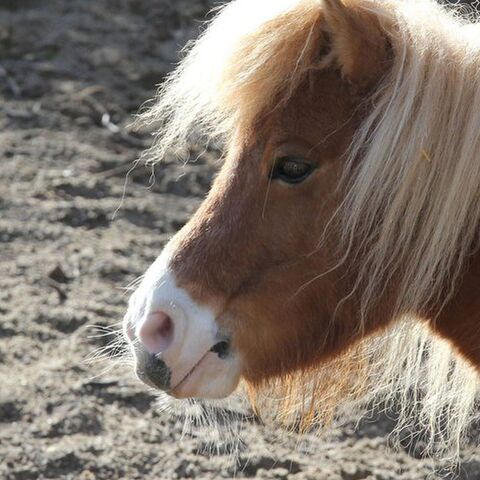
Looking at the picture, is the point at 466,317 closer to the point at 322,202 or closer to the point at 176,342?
the point at 322,202

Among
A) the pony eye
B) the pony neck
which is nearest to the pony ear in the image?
the pony eye

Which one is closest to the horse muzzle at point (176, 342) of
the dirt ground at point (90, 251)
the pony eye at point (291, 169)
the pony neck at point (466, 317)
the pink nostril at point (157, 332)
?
the pink nostril at point (157, 332)

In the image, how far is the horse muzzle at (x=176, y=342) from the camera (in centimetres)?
297

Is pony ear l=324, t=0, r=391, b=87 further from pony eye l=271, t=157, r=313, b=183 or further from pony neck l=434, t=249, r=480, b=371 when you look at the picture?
pony neck l=434, t=249, r=480, b=371

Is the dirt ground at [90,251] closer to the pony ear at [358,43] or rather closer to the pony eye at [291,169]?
the pony eye at [291,169]

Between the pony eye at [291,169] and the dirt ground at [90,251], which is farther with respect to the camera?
the dirt ground at [90,251]

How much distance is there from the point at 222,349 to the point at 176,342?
145 mm

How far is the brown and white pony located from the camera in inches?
117

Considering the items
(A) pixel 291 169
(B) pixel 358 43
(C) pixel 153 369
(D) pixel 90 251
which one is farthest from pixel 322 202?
(D) pixel 90 251

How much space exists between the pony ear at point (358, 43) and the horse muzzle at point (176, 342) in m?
0.70

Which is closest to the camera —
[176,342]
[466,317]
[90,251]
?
[176,342]

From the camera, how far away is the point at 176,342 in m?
2.98

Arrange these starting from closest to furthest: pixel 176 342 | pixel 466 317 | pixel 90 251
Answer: pixel 176 342
pixel 466 317
pixel 90 251

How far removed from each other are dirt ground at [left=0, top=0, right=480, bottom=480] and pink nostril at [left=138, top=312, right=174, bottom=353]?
109cm
